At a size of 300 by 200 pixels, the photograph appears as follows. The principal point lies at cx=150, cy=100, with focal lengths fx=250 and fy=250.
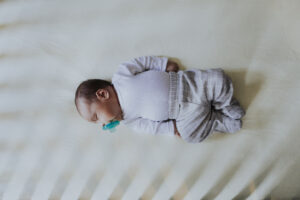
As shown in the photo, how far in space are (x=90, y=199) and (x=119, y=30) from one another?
0.82m

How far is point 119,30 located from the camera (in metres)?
1.17

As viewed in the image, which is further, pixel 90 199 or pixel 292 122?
pixel 90 199

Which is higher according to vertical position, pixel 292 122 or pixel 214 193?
pixel 292 122

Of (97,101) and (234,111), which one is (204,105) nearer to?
(234,111)

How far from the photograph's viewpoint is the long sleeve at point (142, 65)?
1105mm

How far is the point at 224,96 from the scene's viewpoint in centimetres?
103

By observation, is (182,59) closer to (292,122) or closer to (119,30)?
(119,30)

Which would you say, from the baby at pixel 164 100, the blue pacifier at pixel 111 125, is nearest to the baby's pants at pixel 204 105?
the baby at pixel 164 100

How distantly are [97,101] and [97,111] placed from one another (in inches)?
1.7

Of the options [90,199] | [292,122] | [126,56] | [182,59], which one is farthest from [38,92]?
[292,122]

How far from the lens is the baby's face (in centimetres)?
103

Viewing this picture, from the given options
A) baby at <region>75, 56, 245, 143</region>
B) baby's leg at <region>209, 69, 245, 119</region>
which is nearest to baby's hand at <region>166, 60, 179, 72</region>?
baby at <region>75, 56, 245, 143</region>

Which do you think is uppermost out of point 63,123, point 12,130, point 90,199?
point 63,123

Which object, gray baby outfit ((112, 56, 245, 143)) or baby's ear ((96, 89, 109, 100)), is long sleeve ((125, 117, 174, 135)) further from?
baby's ear ((96, 89, 109, 100))
